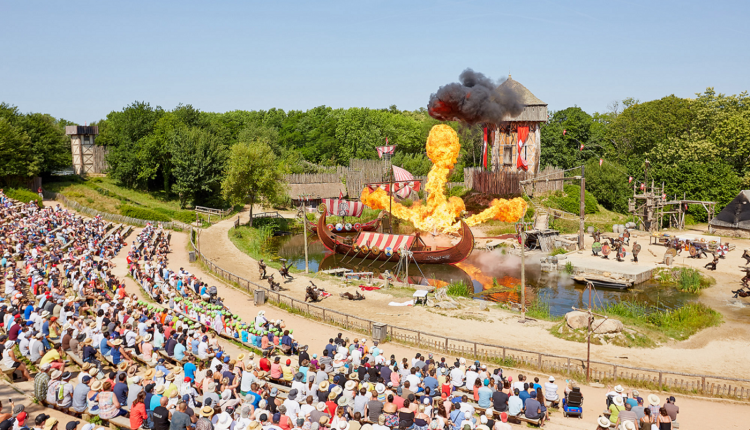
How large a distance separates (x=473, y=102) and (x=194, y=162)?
33.6 meters

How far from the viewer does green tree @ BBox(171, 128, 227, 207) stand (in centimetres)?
6275

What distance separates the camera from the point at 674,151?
211ft

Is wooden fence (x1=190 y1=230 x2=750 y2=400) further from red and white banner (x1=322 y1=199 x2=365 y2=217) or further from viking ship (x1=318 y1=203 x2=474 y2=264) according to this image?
red and white banner (x1=322 y1=199 x2=365 y2=217)

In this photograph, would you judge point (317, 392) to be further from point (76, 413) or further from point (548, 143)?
point (548, 143)

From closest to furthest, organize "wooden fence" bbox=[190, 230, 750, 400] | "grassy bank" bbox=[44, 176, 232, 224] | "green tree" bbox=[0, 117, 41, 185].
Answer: "wooden fence" bbox=[190, 230, 750, 400], "grassy bank" bbox=[44, 176, 232, 224], "green tree" bbox=[0, 117, 41, 185]

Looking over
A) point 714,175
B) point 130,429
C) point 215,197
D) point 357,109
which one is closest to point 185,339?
point 130,429

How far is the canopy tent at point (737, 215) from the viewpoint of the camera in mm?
50500

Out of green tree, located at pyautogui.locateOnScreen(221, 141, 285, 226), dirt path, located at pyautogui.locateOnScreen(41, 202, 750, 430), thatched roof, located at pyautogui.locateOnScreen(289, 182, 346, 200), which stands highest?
green tree, located at pyautogui.locateOnScreen(221, 141, 285, 226)

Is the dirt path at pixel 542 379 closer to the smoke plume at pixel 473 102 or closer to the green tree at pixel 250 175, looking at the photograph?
the green tree at pixel 250 175

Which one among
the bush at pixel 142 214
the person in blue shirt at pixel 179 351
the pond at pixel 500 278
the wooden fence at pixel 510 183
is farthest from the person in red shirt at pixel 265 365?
the wooden fence at pixel 510 183

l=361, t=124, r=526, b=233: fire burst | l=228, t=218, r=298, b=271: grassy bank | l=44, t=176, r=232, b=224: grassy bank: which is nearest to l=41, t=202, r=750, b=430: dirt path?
l=228, t=218, r=298, b=271: grassy bank

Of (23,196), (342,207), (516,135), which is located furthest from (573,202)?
(23,196)

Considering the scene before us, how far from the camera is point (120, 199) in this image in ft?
200

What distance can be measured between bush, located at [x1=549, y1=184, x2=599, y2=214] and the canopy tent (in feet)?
40.6
